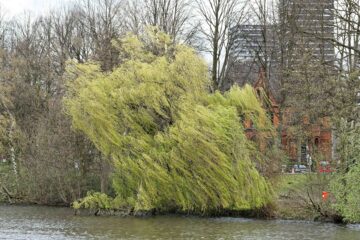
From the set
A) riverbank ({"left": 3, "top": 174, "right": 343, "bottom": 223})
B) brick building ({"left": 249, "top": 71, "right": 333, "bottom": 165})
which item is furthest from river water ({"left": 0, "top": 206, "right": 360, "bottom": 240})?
brick building ({"left": 249, "top": 71, "right": 333, "bottom": 165})

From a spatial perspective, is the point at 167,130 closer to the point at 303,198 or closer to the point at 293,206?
the point at 293,206

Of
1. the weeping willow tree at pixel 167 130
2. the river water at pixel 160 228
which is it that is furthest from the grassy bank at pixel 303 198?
the weeping willow tree at pixel 167 130

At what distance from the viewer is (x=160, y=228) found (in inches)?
1067

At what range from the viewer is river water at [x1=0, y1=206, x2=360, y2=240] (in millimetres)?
24516

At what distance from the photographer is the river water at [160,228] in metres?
24.5

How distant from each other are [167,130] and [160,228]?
20.5 ft

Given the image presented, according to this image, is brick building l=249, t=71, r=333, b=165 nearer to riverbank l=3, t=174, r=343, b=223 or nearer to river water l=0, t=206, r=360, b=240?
riverbank l=3, t=174, r=343, b=223

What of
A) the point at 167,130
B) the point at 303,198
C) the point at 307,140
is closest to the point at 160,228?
the point at 167,130

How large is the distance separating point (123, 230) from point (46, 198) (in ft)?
44.9

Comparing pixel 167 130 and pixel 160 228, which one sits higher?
pixel 167 130

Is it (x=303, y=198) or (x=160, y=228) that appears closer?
(x=160, y=228)

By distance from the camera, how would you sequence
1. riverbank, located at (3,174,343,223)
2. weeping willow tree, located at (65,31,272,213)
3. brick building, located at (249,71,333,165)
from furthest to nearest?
1. weeping willow tree, located at (65,31,272,213)
2. brick building, located at (249,71,333,165)
3. riverbank, located at (3,174,343,223)

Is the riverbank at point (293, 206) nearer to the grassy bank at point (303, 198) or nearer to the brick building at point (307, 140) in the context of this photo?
the grassy bank at point (303, 198)

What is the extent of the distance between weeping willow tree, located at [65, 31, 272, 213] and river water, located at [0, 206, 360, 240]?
1.28 metres
